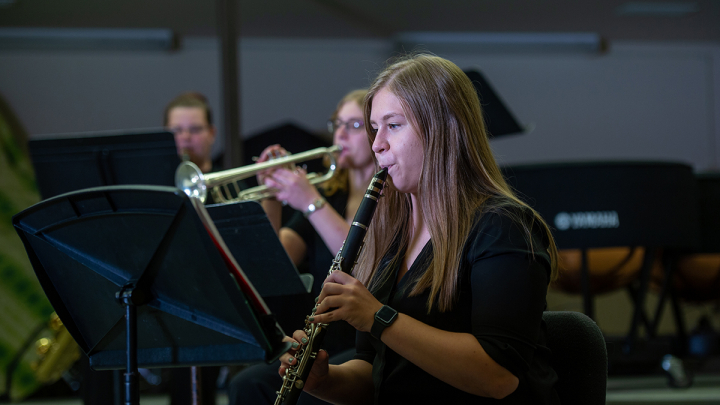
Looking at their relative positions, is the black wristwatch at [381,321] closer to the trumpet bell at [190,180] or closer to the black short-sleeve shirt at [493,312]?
the black short-sleeve shirt at [493,312]

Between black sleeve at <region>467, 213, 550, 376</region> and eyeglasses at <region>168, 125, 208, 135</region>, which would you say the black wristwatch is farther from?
eyeglasses at <region>168, 125, 208, 135</region>

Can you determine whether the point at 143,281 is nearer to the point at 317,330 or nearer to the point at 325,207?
the point at 317,330

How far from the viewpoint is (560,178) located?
9.86ft

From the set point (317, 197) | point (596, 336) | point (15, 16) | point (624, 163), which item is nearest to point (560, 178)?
point (624, 163)

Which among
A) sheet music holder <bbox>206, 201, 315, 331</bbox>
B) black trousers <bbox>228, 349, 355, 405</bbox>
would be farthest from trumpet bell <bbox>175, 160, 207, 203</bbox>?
sheet music holder <bbox>206, 201, 315, 331</bbox>

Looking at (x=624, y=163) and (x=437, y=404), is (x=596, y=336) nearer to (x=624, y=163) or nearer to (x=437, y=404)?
(x=437, y=404)

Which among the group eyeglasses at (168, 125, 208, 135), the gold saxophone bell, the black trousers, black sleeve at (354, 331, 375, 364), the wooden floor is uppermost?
eyeglasses at (168, 125, 208, 135)

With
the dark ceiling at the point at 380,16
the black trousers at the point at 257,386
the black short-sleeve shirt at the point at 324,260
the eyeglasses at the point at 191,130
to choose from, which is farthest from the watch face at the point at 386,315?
the dark ceiling at the point at 380,16

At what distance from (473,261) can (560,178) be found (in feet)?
6.42

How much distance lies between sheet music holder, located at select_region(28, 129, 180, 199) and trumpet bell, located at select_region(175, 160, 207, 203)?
71 millimetres

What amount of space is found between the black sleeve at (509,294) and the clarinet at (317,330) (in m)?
0.25

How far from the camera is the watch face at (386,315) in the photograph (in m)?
1.13

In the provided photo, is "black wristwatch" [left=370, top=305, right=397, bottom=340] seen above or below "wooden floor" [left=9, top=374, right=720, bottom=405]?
above

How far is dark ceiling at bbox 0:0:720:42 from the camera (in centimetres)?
488
